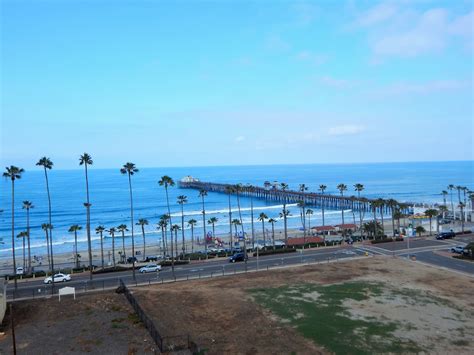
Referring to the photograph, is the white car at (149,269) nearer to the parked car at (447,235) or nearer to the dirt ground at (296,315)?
the dirt ground at (296,315)

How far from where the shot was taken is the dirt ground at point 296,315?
22.9 metres

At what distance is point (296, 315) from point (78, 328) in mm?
15130

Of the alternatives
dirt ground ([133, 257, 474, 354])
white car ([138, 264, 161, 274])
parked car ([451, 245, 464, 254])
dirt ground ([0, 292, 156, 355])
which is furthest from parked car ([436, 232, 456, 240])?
dirt ground ([0, 292, 156, 355])

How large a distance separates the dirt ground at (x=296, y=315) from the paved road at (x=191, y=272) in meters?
4.41

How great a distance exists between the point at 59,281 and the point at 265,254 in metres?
27.0

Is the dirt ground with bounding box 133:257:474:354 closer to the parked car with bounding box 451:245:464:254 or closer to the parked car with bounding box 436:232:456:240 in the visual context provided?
the parked car with bounding box 451:245:464:254

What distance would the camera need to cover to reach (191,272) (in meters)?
45.5

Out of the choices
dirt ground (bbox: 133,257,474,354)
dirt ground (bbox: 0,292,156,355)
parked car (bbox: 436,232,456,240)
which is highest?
dirt ground (bbox: 0,292,156,355)

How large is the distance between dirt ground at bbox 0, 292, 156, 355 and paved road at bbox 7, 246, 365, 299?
644 cm

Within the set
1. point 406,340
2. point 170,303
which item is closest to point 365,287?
point 406,340

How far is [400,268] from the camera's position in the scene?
140 ft

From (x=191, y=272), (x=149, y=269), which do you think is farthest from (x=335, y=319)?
(x=149, y=269)

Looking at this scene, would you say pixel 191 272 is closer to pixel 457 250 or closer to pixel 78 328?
pixel 78 328

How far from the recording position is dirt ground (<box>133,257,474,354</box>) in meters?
22.9
